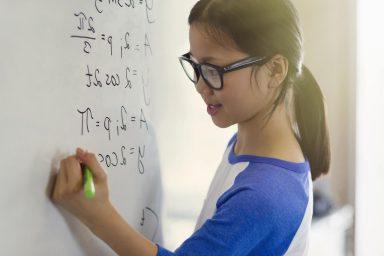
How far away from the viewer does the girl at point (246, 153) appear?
55 centimetres

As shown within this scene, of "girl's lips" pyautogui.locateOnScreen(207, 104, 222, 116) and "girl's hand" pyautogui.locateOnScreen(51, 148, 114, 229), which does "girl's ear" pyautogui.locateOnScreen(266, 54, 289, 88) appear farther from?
"girl's hand" pyautogui.locateOnScreen(51, 148, 114, 229)

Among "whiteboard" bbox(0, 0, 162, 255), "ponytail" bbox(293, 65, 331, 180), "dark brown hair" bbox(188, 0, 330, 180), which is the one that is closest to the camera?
"whiteboard" bbox(0, 0, 162, 255)

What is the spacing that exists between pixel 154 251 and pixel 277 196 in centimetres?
16

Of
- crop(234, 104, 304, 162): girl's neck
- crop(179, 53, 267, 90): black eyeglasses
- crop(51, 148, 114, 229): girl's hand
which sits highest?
crop(179, 53, 267, 90): black eyeglasses

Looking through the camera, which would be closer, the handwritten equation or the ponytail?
the handwritten equation

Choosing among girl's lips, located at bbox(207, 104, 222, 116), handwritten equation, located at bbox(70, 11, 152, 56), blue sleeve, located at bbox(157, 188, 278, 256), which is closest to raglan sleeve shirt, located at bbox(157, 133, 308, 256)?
blue sleeve, located at bbox(157, 188, 278, 256)

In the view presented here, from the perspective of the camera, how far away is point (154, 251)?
1.86 ft

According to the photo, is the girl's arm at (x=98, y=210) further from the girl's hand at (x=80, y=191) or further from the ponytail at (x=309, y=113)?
the ponytail at (x=309, y=113)

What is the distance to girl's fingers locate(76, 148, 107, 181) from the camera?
1.81 feet

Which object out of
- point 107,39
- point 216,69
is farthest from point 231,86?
point 107,39

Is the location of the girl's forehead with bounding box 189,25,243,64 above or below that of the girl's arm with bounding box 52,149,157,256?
above

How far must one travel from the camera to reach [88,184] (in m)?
0.54

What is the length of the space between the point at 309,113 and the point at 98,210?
15.3 inches

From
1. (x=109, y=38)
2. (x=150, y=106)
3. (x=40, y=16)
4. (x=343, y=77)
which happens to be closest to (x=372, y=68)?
(x=343, y=77)
